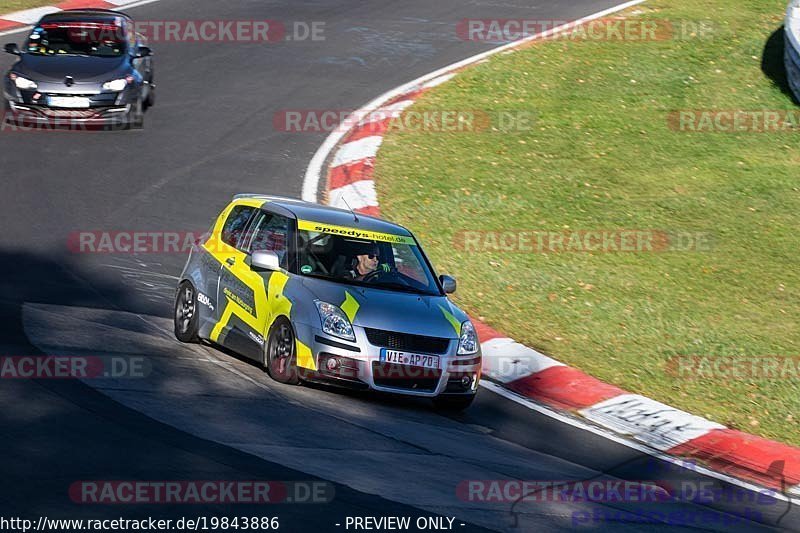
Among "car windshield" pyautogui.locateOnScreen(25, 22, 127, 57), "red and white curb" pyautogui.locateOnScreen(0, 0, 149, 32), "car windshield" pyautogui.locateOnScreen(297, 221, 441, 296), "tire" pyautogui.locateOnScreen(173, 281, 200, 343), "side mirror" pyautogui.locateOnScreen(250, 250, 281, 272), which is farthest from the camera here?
"red and white curb" pyautogui.locateOnScreen(0, 0, 149, 32)

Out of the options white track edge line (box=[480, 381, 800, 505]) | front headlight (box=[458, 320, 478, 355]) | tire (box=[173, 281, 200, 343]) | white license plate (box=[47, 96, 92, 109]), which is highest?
white license plate (box=[47, 96, 92, 109])

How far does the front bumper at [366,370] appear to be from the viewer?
396 inches

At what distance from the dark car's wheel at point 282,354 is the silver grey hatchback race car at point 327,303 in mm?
11

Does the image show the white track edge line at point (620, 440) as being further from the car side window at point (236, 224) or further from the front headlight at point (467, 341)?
the car side window at point (236, 224)

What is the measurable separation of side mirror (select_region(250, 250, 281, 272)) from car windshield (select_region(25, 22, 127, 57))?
9521mm

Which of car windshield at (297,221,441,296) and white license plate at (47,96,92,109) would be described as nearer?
car windshield at (297,221,441,296)

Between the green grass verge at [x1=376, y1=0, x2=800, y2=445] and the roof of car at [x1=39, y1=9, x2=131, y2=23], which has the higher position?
the roof of car at [x1=39, y1=9, x2=131, y2=23]

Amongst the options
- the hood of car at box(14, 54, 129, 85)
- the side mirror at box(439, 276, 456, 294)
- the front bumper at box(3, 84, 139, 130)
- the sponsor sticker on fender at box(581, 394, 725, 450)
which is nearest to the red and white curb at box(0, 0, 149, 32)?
the hood of car at box(14, 54, 129, 85)

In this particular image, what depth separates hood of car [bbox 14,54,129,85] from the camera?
18062mm

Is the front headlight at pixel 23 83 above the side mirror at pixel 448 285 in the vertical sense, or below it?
above

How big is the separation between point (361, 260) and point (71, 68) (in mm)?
9000

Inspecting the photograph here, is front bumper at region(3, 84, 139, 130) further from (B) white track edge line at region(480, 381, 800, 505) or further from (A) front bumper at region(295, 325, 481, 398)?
(A) front bumper at region(295, 325, 481, 398)

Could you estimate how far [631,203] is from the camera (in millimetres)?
16453

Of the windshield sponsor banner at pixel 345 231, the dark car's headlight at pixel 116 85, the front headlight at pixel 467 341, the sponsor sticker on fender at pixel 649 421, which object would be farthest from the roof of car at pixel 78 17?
the sponsor sticker on fender at pixel 649 421
